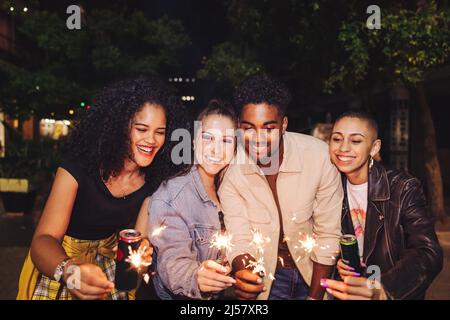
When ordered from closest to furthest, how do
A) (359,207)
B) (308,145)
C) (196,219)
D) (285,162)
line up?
(196,219)
(359,207)
(285,162)
(308,145)

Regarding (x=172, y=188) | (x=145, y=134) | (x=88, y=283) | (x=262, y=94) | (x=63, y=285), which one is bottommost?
(x=63, y=285)

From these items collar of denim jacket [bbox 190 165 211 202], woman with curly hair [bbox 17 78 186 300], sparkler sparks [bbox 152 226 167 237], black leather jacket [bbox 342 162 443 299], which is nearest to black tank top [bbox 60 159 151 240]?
woman with curly hair [bbox 17 78 186 300]

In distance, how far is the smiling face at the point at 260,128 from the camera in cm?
326

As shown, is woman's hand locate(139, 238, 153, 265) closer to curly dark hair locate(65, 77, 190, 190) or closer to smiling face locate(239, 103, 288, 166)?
curly dark hair locate(65, 77, 190, 190)

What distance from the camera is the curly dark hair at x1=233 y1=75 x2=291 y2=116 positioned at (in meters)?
3.31

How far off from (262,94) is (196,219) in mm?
1130

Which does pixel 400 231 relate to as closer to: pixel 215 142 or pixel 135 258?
pixel 215 142

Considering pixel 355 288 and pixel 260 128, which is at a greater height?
pixel 260 128

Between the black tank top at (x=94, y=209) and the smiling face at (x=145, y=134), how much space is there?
1.06ft

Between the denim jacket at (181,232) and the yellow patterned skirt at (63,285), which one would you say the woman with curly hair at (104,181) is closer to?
the yellow patterned skirt at (63,285)

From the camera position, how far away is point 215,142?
319 centimetres

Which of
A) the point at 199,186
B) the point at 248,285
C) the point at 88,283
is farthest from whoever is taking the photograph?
the point at 199,186

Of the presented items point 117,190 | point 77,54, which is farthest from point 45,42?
point 117,190

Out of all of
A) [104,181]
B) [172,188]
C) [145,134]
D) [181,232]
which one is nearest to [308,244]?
[181,232]
